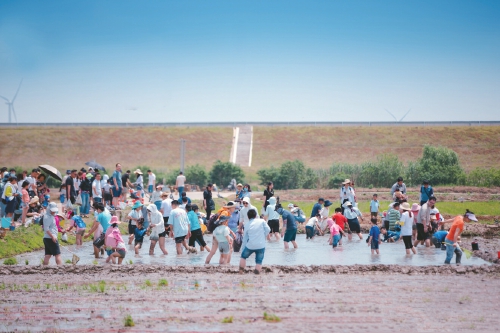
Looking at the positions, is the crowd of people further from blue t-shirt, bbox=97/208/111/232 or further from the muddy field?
the muddy field

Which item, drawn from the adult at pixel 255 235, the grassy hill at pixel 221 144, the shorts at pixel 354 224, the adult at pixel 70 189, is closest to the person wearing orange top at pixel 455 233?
the adult at pixel 255 235

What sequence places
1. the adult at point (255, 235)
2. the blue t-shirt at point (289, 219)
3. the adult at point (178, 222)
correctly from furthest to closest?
1. the blue t-shirt at point (289, 219)
2. the adult at point (178, 222)
3. the adult at point (255, 235)

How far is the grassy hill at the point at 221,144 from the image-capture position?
3098 inches

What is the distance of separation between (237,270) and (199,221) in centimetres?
509

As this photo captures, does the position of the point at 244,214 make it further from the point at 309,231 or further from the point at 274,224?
the point at 309,231

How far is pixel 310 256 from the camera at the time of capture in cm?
1970

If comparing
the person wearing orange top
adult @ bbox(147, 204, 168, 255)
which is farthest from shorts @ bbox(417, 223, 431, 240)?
adult @ bbox(147, 204, 168, 255)

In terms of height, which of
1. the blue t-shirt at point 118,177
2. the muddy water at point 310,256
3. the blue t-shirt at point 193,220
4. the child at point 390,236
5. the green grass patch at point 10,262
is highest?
the blue t-shirt at point 118,177

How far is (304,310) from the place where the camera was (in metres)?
12.0

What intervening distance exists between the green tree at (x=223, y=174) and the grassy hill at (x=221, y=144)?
496 inches

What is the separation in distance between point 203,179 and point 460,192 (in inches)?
864

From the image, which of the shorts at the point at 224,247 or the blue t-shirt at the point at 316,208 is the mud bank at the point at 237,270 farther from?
the blue t-shirt at the point at 316,208

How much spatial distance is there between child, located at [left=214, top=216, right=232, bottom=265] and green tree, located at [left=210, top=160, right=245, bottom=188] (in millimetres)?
42564

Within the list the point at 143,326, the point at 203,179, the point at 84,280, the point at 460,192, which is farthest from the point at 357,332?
the point at 203,179
